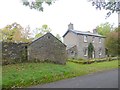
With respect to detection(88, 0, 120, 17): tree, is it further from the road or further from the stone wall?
the stone wall

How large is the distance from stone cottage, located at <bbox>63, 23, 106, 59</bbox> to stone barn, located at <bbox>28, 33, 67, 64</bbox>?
13.9 metres

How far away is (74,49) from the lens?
4156 centimetres

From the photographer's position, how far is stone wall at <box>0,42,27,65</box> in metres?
21.1

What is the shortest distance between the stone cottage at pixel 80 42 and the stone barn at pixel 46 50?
13.9 meters

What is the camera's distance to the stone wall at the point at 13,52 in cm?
2111

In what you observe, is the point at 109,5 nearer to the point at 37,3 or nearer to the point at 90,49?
the point at 37,3

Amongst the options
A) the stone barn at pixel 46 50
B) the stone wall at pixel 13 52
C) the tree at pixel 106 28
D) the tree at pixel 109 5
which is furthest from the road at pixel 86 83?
the stone barn at pixel 46 50

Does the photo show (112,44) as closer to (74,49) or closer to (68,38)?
(74,49)

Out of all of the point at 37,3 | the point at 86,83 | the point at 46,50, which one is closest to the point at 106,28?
the point at 46,50

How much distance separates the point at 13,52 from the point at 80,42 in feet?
71.6

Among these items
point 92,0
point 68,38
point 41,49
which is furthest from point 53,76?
point 68,38

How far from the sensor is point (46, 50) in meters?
25.4

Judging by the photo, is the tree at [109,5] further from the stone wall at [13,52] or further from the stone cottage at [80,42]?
the stone cottage at [80,42]

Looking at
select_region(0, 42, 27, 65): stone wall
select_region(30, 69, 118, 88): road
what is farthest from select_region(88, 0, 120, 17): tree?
select_region(0, 42, 27, 65): stone wall
